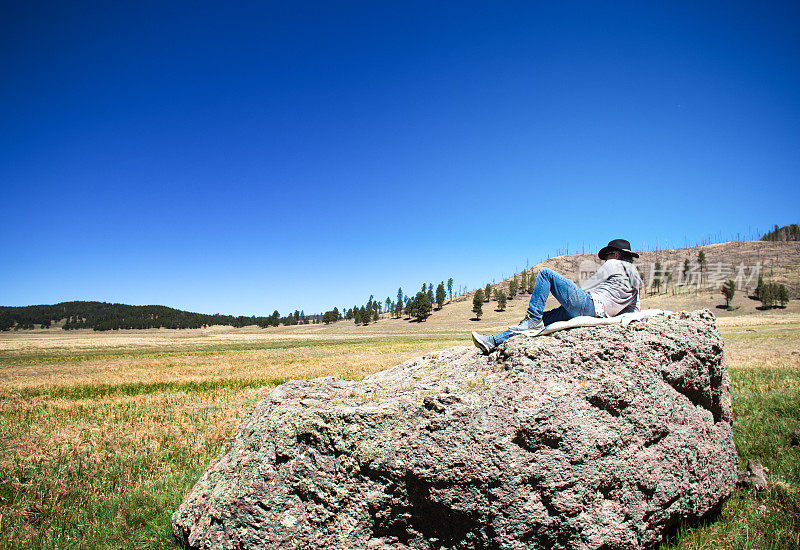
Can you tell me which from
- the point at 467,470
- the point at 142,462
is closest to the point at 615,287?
the point at 467,470

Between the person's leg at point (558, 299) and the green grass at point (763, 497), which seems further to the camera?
the person's leg at point (558, 299)

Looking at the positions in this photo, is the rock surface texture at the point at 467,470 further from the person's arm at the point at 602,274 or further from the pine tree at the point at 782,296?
the pine tree at the point at 782,296

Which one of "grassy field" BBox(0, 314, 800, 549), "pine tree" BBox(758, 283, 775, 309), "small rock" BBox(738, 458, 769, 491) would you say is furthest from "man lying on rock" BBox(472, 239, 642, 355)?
"pine tree" BBox(758, 283, 775, 309)

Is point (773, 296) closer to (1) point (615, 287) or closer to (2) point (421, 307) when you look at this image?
(2) point (421, 307)

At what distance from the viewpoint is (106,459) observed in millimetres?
7305

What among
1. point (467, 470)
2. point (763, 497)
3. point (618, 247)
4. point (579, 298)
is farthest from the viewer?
point (618, 247)

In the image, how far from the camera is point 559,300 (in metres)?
5.29

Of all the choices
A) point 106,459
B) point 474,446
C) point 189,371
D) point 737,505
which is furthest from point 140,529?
point 189,371

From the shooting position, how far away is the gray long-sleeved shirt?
18.6 feet

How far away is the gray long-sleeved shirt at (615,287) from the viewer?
5.66 meters

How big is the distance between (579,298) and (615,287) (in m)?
0.79

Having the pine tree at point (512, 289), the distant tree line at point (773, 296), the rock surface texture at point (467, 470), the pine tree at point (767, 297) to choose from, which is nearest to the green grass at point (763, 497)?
the rock surface texture at point (467, 470)

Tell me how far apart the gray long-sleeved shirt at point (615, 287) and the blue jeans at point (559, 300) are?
25 cm

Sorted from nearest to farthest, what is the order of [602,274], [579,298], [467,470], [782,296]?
1. [467,470]
2. [579,298]
3. [602,274]
4. [782,296]
